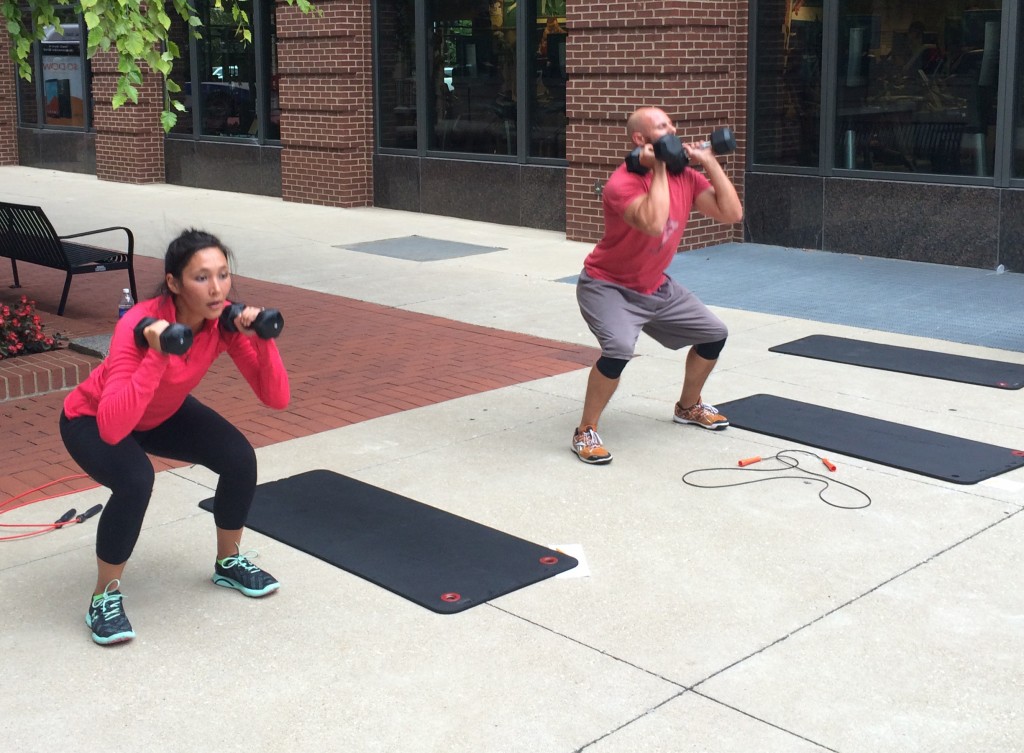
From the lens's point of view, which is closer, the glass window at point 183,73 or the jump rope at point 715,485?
the jump rope at point 715,485

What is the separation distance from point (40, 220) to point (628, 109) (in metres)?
5.40

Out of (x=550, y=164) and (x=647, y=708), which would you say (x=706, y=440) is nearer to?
(x=647, y=708)

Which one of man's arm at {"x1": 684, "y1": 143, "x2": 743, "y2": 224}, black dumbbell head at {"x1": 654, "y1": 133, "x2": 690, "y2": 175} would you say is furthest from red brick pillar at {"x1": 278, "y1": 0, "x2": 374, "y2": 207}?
black dumbbell head at {"x1": 654, "y1": 133, "x2": 690, "y2": 175}

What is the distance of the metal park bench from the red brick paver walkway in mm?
365

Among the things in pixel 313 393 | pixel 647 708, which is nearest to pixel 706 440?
pixel 313 393

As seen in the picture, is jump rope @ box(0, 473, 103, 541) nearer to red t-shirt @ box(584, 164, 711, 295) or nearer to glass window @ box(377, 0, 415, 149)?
red t-shirt @ box(584, 164, 711, 295)

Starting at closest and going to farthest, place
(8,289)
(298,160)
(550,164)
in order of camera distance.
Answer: (8,289)
(550,164)
(298,160)

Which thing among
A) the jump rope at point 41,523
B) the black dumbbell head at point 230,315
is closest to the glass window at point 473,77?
the jump rope at point 41,523

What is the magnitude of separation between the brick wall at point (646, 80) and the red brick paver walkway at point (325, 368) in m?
3.41

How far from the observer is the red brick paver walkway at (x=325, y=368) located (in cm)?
661

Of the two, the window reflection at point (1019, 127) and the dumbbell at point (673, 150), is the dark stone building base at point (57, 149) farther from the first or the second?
the dumbbell at point (673, 150)

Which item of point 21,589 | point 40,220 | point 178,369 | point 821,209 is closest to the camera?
point 178,369

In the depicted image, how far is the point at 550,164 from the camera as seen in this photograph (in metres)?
13.9

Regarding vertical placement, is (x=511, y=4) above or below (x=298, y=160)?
above
